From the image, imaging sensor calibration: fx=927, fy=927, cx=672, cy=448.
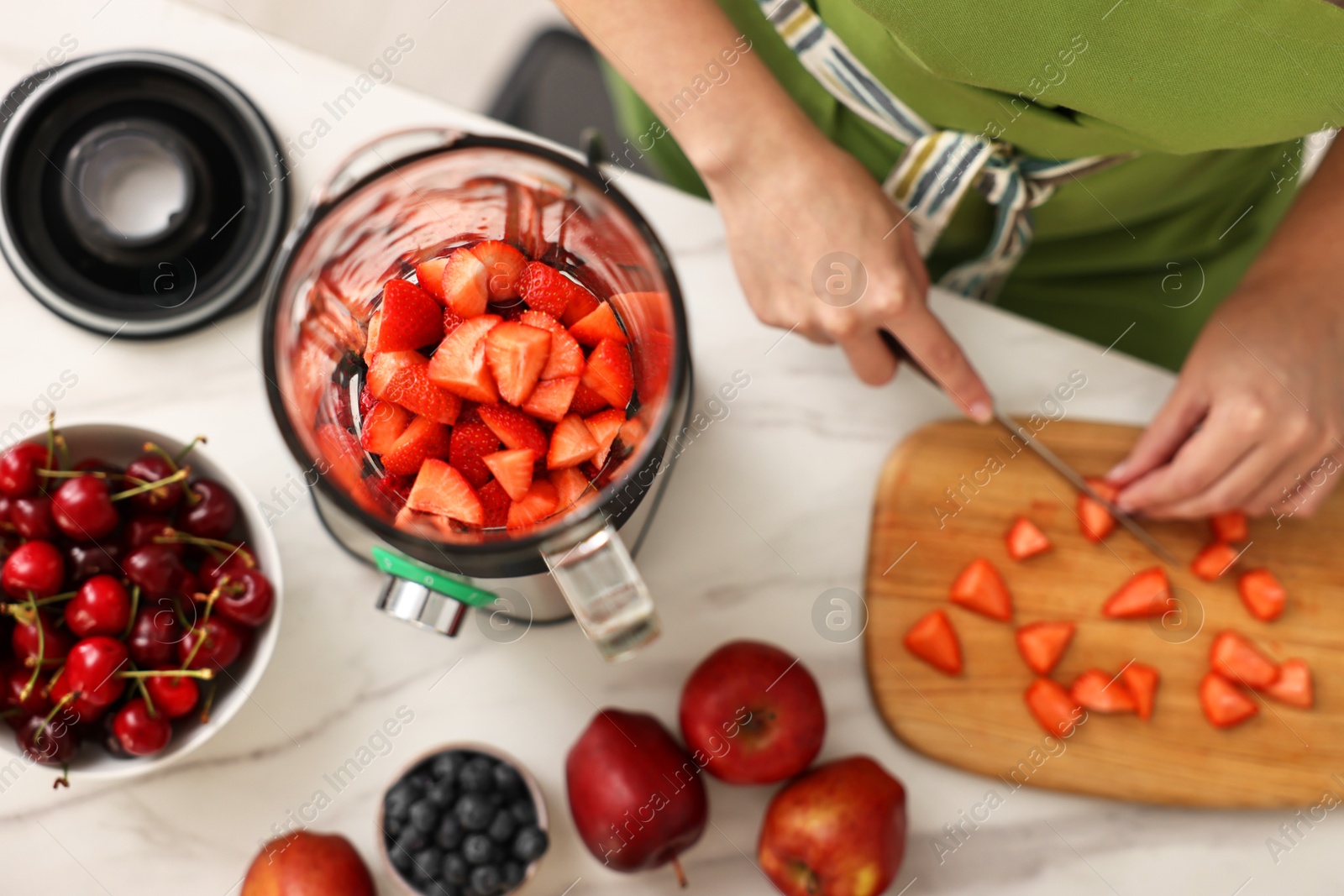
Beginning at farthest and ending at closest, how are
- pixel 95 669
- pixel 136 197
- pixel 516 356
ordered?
pixel 136 197, pixel 95 669, pixel 516 356

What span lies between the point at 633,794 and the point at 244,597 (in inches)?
13.8

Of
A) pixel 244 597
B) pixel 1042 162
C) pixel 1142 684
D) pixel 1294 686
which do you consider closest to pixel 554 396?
pixel 244 597

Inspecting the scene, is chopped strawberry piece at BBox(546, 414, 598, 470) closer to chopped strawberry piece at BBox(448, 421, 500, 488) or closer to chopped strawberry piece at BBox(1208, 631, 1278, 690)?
chopped strawberry piece at BBox(448, 421, 500, 488)

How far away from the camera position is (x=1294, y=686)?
0.89m

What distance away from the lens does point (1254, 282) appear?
908mm

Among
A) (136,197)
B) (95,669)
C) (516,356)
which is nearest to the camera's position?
(516,356)

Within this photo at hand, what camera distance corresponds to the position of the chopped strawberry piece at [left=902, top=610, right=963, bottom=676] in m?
0.87

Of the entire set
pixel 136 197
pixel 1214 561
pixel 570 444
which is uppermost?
pixel 136 197

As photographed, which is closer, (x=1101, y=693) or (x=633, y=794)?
(x=633, y=794)

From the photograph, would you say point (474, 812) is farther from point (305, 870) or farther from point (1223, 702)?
point (1223, 702)

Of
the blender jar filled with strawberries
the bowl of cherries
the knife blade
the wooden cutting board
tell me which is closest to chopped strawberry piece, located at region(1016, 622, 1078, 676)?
the wooden cutting board

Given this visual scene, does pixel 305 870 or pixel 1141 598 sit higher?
pixel 305 870

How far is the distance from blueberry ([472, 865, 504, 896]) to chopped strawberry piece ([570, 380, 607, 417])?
0.41 meters

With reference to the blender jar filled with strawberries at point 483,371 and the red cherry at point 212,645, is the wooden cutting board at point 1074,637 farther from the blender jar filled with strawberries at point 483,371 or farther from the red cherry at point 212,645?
the red cherry at point 212,645
